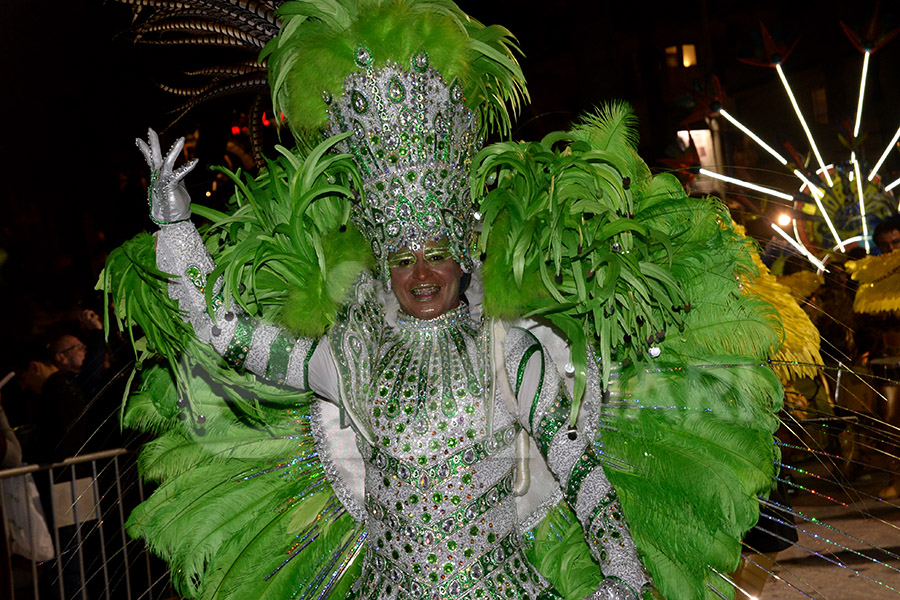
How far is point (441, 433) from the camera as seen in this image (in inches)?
89.8

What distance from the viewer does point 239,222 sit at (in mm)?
2523

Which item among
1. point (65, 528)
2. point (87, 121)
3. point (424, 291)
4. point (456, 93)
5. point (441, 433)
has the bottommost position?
point (65, 528)

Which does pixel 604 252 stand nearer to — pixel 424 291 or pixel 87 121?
pixel 424 291

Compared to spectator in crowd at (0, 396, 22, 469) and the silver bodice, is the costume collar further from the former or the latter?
spectator in crowd at (0, 396, 22, 469)

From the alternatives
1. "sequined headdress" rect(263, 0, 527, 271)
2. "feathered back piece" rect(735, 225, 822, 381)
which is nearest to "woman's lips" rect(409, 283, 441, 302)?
"sequined headdress" rect(263, 0, 527, 271)

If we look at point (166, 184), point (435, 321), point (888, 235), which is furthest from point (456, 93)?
point (888, 235)

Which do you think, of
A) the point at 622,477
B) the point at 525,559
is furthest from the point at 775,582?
the point at 525,559

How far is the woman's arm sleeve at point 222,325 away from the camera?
223 centimetres

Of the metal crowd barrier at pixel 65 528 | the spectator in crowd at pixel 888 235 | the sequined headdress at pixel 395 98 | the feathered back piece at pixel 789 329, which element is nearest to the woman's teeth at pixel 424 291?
the sequined headdress at pixel 395 98

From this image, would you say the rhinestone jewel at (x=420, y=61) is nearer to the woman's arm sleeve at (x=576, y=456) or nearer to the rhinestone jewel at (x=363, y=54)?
the rhinestone jewel at (x=363, y=54)

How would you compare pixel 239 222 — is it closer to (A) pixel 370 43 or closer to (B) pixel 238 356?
(B) pixel 238 356

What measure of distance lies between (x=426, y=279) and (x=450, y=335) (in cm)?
19

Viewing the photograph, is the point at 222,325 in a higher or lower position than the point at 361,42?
lower

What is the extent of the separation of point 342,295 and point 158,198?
560mm
